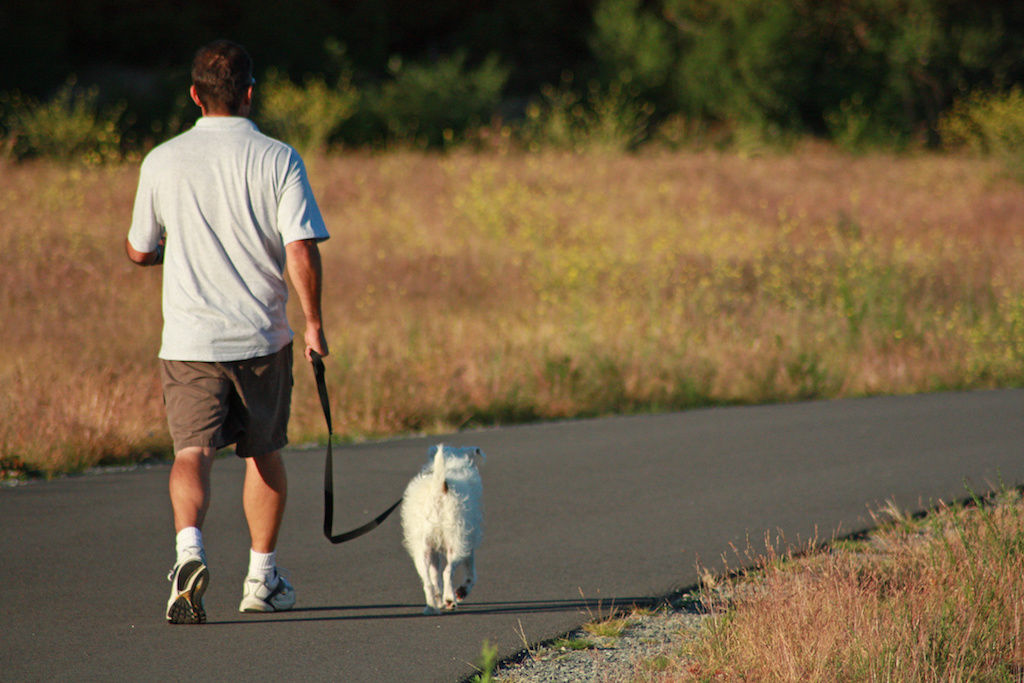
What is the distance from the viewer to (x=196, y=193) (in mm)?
4539

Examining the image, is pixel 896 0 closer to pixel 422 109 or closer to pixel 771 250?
pixel 422 109

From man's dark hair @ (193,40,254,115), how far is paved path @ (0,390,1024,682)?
7.15 ft

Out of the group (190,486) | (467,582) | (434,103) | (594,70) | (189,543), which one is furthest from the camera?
(594,70)

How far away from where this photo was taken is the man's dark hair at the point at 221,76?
4.53 metres

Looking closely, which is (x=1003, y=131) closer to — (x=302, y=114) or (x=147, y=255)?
(x=302, y=114)

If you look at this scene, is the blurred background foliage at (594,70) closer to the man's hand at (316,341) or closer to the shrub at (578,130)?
the shrub at (578,130)

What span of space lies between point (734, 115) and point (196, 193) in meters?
33.7

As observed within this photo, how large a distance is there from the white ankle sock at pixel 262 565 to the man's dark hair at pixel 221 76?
1.87 meters

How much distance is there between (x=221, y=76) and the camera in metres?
4.54

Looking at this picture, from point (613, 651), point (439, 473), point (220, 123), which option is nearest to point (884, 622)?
point (613, 651)

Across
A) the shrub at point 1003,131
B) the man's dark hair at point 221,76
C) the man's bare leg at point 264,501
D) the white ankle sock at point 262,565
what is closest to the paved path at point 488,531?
the white ankle sock at point 262,565

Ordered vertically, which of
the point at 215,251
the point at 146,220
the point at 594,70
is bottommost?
the point at 215,251

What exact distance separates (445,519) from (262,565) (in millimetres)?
879

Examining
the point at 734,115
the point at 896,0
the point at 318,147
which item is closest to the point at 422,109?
the point at 318,147
